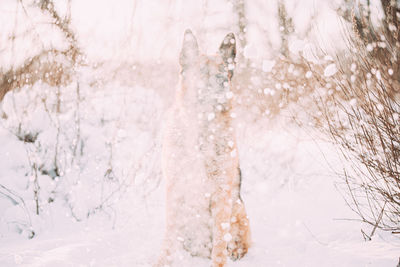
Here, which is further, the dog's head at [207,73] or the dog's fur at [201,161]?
the dog's head at [207,73]

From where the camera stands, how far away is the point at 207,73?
8.45ft

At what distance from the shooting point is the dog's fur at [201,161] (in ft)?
7.52

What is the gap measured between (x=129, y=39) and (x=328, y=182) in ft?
12.4

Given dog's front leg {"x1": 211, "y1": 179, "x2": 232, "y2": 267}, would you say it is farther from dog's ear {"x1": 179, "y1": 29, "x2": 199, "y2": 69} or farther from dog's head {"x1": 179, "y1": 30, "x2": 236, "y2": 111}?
dog's ear {"x1": 179, "y1": 29, "x2": 199, "y2": 69}

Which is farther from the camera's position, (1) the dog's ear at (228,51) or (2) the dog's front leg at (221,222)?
(1) the dog's ear at (228,51)

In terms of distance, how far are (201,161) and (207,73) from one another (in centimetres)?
83

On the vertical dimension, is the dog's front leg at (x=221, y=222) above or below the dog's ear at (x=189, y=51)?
below

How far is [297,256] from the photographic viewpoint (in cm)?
267

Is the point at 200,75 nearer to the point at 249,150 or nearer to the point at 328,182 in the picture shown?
the point at 328,182

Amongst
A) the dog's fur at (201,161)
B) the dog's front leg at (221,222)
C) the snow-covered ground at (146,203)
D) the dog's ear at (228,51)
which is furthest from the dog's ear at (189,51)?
the snow-covered ground at (146,203)

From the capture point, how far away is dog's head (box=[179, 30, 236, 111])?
2.54 m

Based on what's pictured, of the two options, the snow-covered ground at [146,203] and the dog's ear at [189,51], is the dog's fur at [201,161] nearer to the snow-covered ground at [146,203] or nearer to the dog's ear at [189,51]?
the dog's ear at [189,51]

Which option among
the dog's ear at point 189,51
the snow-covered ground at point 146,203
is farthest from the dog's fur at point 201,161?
the snow-covered ground at point 146,203

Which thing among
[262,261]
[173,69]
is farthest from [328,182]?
[173,69]
